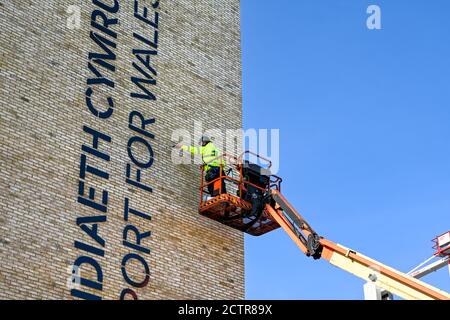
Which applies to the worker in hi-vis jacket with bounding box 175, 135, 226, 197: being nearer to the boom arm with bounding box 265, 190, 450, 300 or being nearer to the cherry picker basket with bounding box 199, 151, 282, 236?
the cherry picker basket with bounding box 199, 151, 282, 236

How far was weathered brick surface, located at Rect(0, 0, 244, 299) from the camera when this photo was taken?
730 inches

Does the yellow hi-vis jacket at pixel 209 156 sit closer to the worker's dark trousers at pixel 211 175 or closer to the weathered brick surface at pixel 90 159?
the worker's dark trousers at pixel 211 175

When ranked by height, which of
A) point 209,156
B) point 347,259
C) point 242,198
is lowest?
point 347,259

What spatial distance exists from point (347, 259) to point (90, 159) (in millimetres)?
6612

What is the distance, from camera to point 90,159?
2041 centimetres

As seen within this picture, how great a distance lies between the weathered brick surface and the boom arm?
1.94 metres

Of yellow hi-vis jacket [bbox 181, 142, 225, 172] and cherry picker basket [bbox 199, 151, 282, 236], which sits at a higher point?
yellow hi-vis jacket [bbox 181, 142, 225, 172]

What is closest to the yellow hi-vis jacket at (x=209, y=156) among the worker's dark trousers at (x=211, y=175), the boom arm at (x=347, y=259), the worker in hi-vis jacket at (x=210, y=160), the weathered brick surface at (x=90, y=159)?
the worker in hi-vis jacket at (x=210, y=160)

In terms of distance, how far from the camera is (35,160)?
19.3m

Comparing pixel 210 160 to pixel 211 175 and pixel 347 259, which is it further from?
pixel 347 259

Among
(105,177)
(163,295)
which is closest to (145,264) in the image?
(163,295)

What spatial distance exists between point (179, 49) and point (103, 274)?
7.65m

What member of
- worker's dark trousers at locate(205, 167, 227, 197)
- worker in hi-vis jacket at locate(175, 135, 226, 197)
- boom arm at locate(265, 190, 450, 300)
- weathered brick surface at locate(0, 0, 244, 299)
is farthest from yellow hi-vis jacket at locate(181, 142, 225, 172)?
boom arm at locate(265, 190, 450, 300)

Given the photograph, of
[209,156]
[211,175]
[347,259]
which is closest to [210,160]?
[209,156]
